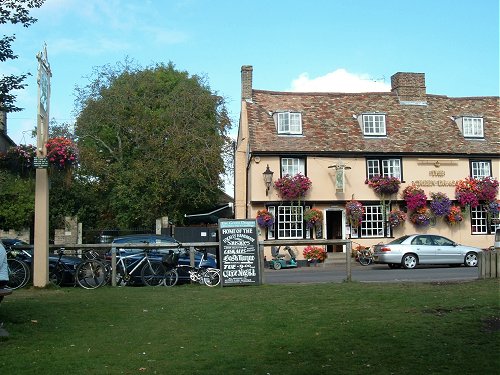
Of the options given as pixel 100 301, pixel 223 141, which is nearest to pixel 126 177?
pixel 223 141

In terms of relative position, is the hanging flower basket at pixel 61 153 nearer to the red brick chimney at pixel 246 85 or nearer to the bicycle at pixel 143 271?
the bicycle at pixel 143 271

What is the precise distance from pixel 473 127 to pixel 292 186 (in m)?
10.7

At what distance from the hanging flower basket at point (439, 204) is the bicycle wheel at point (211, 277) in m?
18.1

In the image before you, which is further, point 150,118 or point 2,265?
point 150,118

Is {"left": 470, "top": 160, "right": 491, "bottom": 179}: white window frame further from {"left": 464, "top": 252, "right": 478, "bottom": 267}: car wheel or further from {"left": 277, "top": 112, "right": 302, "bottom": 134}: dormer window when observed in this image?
{"left": 277, "top": 112, "right": 302, "bottom": 134}: dormer window

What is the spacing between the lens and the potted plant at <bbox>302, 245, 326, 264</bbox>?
1158 inches

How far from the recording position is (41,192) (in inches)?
565

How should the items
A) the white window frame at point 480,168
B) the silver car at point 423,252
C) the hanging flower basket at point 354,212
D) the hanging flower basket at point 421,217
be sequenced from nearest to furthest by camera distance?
the silver car at point 423,252
the hanging flower basket at point 354,212
the hanging flower basket at point 421,217
the white window frame at point 480,168

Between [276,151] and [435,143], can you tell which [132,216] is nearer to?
[276,151]

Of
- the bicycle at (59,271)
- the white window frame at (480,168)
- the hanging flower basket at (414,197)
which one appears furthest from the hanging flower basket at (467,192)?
the bicycle at (59,271)

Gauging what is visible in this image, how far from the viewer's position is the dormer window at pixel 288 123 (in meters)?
32.0

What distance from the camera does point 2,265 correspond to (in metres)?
9.35

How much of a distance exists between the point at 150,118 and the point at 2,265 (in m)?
31.2

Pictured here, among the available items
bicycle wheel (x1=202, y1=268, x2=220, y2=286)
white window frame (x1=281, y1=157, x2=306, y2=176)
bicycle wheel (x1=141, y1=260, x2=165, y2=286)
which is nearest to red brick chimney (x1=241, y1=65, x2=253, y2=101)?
white window frame (x1=281, y1=157, x2=306, y2=176)
